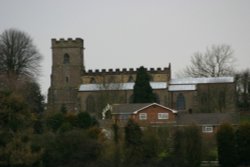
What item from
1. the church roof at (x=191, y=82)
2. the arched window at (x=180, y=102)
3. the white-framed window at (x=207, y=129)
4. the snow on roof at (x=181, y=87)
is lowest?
the white-framed window at (x=207, y=129)

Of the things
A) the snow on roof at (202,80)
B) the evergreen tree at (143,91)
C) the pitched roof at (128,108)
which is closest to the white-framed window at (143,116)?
the pitched roof at (128,108)

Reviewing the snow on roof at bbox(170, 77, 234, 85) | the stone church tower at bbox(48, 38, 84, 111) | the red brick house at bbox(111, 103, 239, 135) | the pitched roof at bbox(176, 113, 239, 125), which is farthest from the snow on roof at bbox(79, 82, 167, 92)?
the pitched roof at bbox(176, 113, 239, 125)

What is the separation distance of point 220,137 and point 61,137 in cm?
1213

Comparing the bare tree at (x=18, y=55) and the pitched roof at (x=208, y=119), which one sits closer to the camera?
the pitched roof at (x=208, y=119)

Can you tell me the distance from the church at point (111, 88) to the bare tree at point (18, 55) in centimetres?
741

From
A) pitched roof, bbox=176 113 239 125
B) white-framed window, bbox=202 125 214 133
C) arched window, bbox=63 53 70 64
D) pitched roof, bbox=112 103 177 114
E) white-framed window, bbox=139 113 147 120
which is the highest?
arched window, bbox=63 53 70 64

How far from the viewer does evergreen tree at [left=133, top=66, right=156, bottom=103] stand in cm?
7406

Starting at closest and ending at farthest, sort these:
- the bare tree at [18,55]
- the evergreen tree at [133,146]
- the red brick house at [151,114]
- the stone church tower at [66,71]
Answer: the evergreen tree at [133,146]
the red brick house at [151,114]
the bare tree at [18,55]
the stone church tower at [66,71]

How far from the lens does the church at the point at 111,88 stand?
77438mm

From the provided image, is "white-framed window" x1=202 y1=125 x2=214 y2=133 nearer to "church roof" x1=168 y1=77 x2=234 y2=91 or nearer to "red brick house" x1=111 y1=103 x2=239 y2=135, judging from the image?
"red brick house" x1=111 y1=103 x2=239 y2=135

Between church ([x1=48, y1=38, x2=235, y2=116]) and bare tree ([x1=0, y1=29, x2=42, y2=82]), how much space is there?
741cm

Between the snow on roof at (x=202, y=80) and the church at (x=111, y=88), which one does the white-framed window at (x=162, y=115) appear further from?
the snow on roof at (x=202, y=80)

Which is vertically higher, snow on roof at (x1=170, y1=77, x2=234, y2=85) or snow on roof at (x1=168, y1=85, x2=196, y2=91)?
snow on roof at (x1=170, y1=77, x2=234, y2=85)

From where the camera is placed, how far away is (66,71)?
85750 mm
